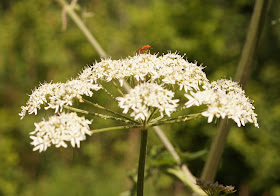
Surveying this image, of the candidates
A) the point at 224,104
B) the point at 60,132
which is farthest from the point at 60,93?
the point at 224,104

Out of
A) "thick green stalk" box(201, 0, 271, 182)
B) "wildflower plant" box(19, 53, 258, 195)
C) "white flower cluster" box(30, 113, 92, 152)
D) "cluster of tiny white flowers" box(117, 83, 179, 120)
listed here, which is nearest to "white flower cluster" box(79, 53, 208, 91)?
"wildflower plant" box(19, 53, 258, 195)

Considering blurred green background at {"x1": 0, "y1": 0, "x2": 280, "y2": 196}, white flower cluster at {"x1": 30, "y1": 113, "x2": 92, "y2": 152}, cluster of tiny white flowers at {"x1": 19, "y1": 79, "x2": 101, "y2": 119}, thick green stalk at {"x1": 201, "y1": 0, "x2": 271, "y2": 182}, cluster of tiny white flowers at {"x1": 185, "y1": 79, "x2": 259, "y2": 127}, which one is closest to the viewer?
white flower cluster at {"x1": 30, "y1": 113, "x2": 92, "y2": 152}

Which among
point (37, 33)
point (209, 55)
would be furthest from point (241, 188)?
point (37, 33)

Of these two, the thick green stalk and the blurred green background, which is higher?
the blurred green background

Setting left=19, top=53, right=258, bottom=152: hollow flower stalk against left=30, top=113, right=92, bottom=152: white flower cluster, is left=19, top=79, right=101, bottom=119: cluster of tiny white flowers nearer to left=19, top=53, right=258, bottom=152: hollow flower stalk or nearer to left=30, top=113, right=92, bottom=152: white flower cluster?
left=19, top=53, right=258, bottom=152: hollow flower stalk

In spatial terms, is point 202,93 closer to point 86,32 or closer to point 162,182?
point 86,32

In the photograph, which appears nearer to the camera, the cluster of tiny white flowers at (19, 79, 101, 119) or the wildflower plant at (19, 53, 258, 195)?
the wildflower plant at (19, 53, 258, 195)

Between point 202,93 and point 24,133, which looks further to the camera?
point 24,133

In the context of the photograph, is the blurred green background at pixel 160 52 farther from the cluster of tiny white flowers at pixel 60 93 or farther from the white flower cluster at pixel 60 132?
the white flower cluster at pixel 60 132
